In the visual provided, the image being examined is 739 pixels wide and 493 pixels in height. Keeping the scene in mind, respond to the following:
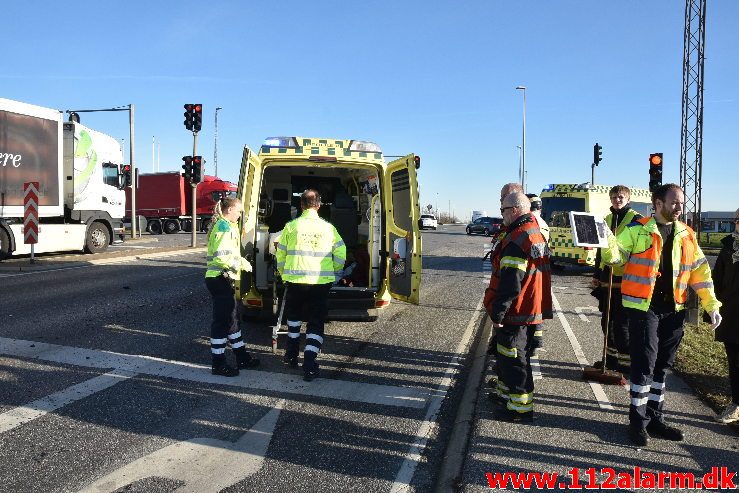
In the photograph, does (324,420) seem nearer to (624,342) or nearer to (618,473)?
(618,473)

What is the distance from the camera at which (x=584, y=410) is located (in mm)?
4348

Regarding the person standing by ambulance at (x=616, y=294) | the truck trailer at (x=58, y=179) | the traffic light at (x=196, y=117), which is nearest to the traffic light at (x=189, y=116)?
the traffic light at (x=196, y=117)

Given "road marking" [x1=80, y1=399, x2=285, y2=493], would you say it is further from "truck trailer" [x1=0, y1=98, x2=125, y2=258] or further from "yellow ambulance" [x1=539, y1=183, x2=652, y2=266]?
"truck trailer" [x1=0, y1=98, x2=125, y2=258]

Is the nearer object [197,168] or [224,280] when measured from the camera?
[224,280]

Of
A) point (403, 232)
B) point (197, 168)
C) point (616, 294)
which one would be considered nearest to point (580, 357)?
point (616, 294)

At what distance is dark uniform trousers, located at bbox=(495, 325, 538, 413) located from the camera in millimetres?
4059

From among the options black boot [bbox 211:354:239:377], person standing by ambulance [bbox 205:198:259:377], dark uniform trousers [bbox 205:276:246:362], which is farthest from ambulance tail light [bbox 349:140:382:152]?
black boot [bbox 211:354:239:377]

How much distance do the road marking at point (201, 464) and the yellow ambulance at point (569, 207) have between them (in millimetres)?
11224

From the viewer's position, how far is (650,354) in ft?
12.6

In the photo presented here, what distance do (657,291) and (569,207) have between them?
1219 centimetres

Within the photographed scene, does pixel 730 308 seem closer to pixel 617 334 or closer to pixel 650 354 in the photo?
pixel 650 354

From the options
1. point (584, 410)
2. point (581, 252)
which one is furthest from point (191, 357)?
point (581, 252)

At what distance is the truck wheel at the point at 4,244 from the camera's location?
529 inches

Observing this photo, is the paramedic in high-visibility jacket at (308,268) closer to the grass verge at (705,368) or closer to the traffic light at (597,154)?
the grass verge at (705,368)
